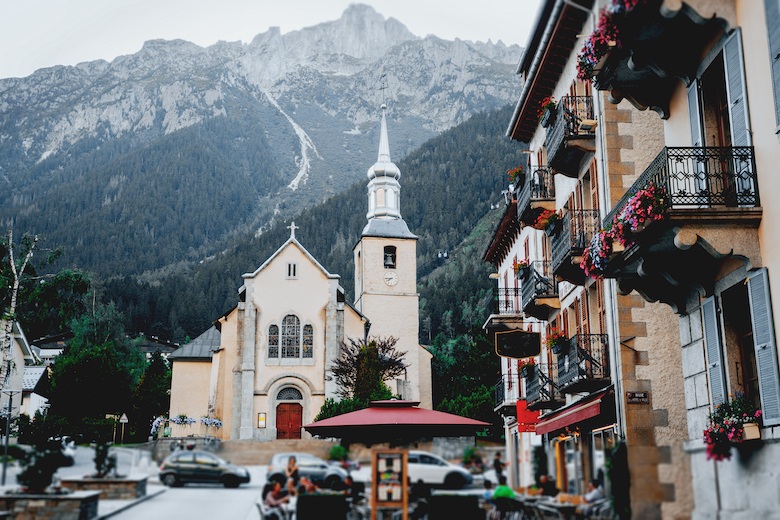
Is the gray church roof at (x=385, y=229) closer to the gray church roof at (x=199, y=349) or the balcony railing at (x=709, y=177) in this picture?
the gray church roof at (x=199, y=349)

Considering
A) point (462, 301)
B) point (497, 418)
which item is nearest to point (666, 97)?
point (497, 418)

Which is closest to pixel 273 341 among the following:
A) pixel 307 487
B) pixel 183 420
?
pixel 183 420

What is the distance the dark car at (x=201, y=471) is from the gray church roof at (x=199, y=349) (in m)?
52.5

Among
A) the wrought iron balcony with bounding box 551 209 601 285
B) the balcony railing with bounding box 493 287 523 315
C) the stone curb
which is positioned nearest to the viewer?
the stone curb

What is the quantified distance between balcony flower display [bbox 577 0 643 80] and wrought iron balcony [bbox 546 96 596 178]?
4189 millimetres

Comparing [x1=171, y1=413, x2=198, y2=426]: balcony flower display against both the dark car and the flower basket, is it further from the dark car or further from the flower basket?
the dark car

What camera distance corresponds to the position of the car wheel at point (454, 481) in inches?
432

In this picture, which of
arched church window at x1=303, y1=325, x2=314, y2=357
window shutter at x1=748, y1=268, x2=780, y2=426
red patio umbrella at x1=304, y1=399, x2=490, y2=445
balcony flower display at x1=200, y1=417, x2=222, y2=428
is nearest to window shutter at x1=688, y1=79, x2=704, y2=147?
window shutter at x1=748, y1=268, x2=780, y2=426

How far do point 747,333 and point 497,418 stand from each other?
165 feet

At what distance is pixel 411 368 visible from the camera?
219 feet

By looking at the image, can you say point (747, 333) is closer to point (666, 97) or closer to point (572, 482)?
point (666, 97)

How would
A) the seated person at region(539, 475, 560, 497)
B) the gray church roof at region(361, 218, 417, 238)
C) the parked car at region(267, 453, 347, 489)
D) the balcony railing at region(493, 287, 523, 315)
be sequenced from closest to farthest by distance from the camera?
1. the seated person at region(539, 475, 560, 497)
2. the parked car at region(267, 453, 347, 489)
3. the balcony railing at region(493, 287, 523, 315)
4. the gray church roof at region(361, 218, 417, 238)

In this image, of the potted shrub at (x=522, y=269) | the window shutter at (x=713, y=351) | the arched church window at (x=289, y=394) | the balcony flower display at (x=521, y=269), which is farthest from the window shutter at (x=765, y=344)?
the arched church window at (x=289, y=394)

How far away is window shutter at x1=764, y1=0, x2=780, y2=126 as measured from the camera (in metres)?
12.7
